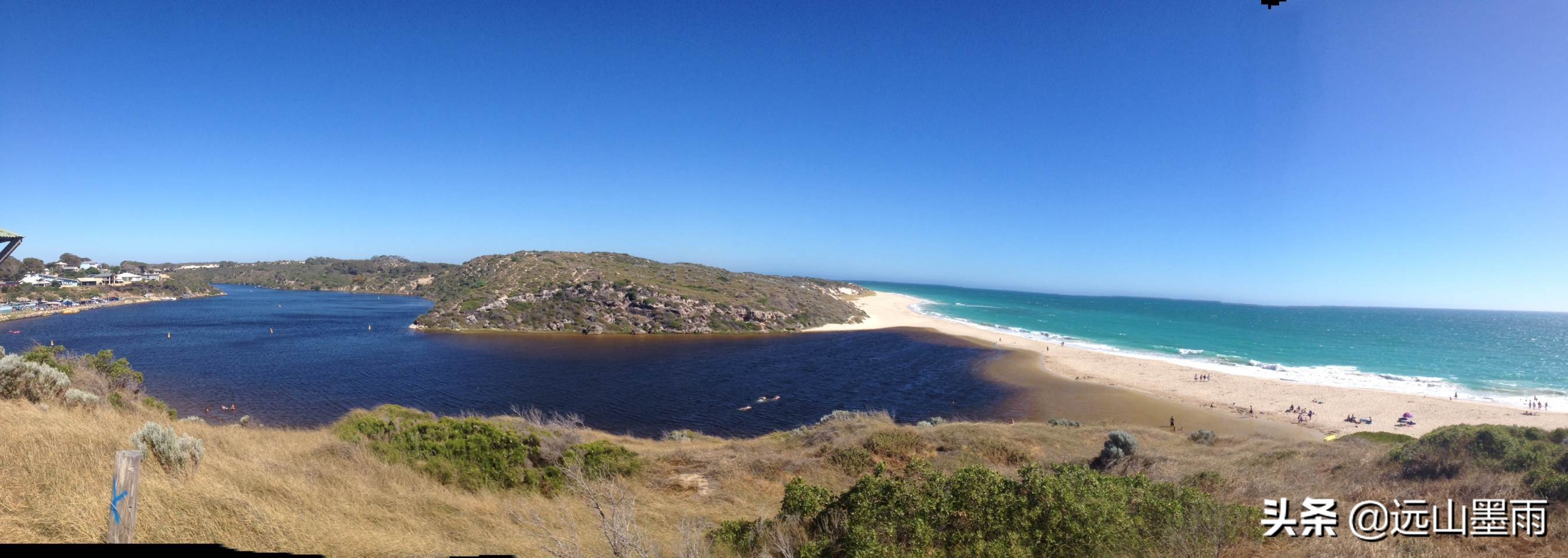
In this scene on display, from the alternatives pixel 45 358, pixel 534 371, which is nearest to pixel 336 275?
pixel 534 371

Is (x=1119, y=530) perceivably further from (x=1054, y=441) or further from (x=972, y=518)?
(x=1054, y=441)

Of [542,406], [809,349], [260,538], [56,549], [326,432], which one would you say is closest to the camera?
[56,549]

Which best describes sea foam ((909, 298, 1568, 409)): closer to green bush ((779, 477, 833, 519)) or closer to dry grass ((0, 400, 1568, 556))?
dry grass ((0, 400, 1568, 556))

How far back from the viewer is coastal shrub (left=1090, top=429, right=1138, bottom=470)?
13.2m

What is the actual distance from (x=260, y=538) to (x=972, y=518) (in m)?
7.08

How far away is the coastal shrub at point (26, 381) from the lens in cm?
1074

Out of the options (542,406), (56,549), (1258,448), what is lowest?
(542,406)

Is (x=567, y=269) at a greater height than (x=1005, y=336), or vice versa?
A: (x=567, y=269)

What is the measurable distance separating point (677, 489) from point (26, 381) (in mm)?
13461

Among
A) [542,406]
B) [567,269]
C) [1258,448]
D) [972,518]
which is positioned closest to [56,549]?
[972,518]

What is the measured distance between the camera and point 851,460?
1296 cm

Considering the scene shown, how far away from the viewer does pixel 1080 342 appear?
6450 cm

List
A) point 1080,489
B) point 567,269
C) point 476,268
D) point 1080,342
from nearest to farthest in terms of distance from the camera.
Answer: point 1080,489, point 1080,342, point 567,269, point 476,268

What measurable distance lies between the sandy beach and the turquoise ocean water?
12.9ft
